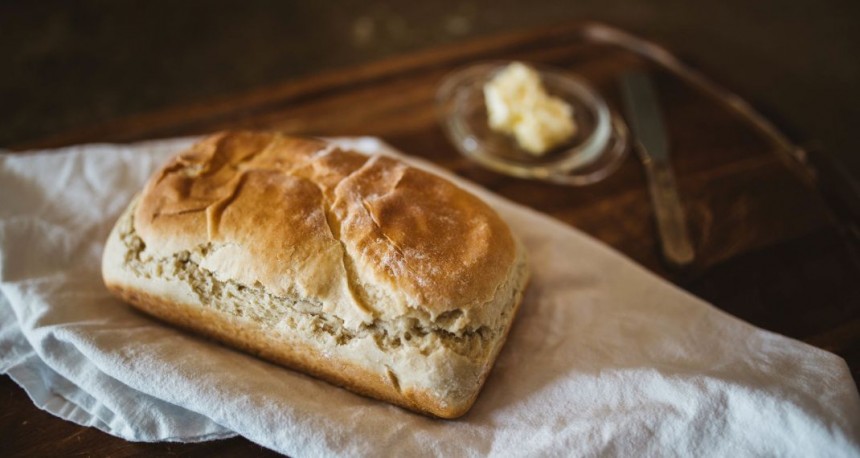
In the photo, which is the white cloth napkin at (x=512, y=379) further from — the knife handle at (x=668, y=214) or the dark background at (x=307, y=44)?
the dark background at (x=307, y=44)

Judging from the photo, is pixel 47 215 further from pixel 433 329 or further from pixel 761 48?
pixel 761 48

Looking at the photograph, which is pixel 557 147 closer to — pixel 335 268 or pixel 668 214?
pixel 668 214

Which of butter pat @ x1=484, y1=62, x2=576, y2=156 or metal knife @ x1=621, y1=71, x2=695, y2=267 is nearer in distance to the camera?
metal knife @ x1=621, y1=71, x2=695, y2=267

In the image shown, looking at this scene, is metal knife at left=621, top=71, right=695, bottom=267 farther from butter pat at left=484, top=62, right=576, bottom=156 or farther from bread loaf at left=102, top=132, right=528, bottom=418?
bread loaf at left=102, top=132, right=528, bottom=418

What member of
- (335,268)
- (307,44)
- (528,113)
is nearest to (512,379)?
(335,268)

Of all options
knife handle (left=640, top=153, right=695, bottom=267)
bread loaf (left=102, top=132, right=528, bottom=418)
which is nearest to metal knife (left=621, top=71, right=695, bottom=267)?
knife handle (left=640, top=153, right=695, bottom=267)

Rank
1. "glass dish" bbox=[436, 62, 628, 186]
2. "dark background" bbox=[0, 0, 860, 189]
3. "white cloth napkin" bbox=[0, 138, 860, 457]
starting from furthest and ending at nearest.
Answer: "dark background" bbox=[0, 0, 860, 189] → "glass dish" bbox=[436, 62, 628, 186] → "white cloth napkin" bbox=[0, 138, 860, 457]
